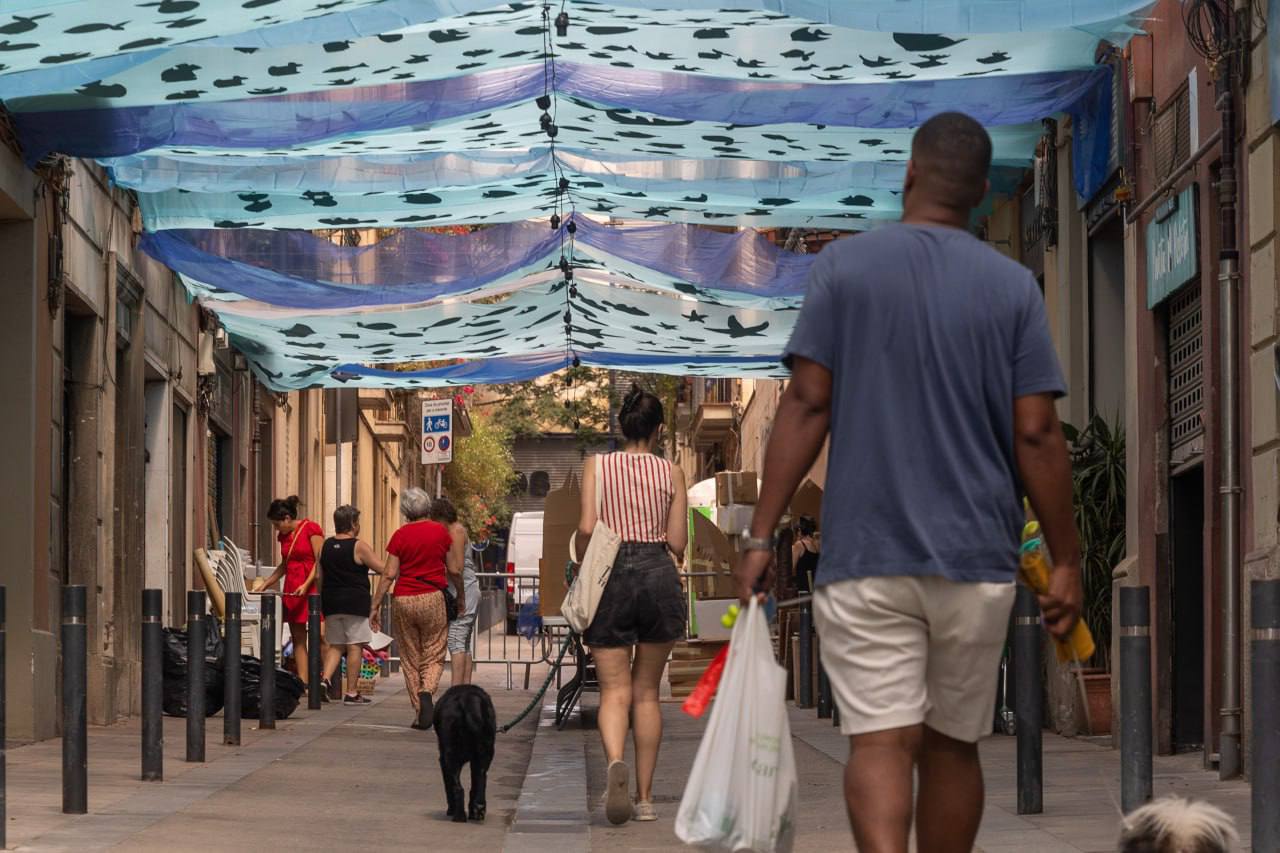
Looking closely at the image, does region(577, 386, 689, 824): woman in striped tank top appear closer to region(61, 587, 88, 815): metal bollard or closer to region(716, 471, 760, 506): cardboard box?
region(61, 587, 88, 815): metal bollard

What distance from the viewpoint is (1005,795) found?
953 centimetres

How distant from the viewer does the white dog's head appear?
396cm

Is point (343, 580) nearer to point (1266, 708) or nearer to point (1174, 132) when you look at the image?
point (1174, 132)

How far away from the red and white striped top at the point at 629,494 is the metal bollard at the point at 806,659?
25.6 feet

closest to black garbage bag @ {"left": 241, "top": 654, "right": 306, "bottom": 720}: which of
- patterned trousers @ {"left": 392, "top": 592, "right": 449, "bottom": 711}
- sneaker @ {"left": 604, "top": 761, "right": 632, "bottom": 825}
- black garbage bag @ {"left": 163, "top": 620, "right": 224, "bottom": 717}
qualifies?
black garbage bag @ {"left": 163, "top": 620, "right": 224, "bottom": 717}

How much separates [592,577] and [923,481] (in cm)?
427

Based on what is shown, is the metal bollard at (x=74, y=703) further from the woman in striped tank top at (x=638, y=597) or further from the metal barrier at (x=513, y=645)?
the metal barrier at (x=513, y=645)

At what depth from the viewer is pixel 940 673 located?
4.73 metres

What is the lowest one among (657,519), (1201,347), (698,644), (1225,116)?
(698,644)

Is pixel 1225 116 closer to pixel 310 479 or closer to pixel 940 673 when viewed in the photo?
pixel 940 673

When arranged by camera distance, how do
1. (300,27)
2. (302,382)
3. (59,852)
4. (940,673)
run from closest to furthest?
(940,673)
(59,852)
(300,27)
(302,382)

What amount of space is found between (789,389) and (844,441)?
185 millimetres

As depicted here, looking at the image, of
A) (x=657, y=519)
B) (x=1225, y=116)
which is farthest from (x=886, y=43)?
(x=657, y=519)

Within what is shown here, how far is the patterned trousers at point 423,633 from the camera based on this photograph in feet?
49.4
